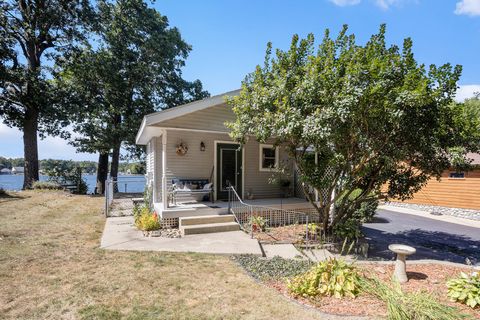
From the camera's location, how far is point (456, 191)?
1323 centimetres

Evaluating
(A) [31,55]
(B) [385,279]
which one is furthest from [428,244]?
(A) [31,55]

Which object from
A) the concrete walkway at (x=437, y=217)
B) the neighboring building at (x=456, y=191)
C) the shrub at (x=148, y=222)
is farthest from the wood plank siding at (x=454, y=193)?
the shrub at (x=148, y=222)

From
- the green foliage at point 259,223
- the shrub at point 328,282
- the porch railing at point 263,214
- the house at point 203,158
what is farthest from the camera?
the porch railing at point 263,214

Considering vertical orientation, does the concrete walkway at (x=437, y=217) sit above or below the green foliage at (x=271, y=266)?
below

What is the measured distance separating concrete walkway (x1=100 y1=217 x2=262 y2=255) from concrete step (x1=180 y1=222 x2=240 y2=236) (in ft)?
0.65

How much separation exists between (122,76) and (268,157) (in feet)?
43.4

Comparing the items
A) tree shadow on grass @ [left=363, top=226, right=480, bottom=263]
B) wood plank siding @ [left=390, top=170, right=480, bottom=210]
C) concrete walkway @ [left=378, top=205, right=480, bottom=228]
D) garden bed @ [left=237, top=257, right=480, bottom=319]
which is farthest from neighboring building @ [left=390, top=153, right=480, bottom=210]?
garden bed @ [left=237, top=257, right=480, bottom=319]

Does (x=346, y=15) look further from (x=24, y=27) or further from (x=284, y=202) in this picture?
(x=24, y=27)

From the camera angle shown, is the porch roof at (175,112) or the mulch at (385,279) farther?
the porch roof at (175,112)

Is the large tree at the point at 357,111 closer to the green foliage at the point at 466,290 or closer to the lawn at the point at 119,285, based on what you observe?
the green foliage at the point at 466,290

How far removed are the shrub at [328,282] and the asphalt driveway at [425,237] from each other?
128 inches

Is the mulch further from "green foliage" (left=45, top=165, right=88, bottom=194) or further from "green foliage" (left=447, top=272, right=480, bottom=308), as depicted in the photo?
"green foliage" (left=45, top=165, right=88, bottom=194)

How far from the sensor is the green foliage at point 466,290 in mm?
3535

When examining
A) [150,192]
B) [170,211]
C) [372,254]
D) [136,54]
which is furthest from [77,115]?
[372,254]
